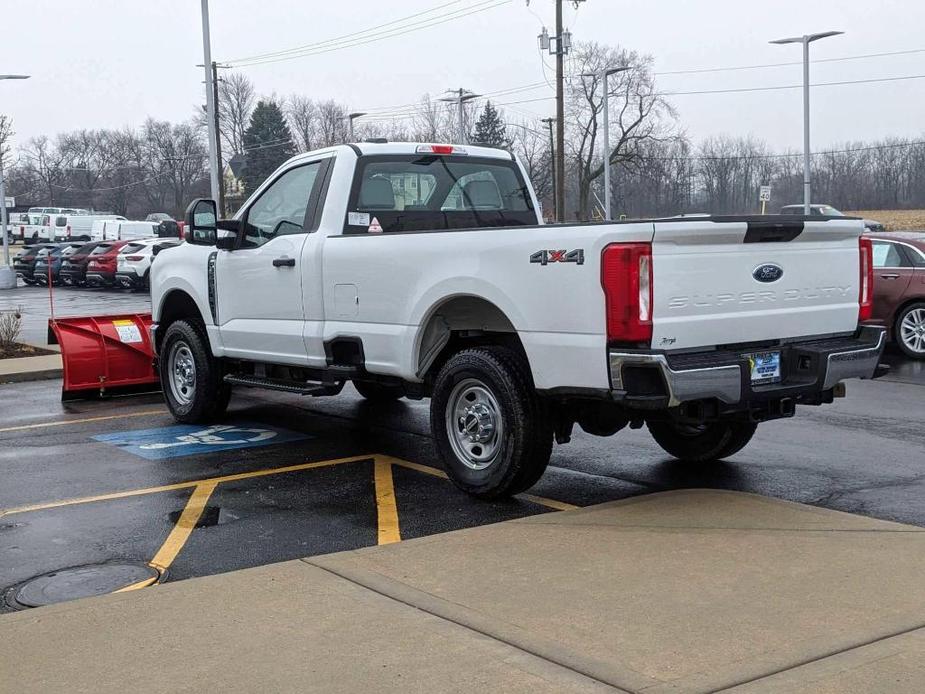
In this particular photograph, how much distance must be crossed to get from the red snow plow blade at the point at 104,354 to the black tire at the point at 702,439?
20.1 feet

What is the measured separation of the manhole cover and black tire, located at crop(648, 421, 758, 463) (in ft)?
12.3

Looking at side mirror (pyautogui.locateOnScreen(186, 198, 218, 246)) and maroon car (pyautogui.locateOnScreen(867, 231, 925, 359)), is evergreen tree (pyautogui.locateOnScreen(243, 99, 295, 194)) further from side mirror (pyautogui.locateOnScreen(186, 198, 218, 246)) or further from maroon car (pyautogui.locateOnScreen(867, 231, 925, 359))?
side mirror (pyautogui.locateOnScreen(186, 198, 218, 246))

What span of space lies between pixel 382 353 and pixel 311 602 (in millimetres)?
2945

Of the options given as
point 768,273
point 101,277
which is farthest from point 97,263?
point 768,273

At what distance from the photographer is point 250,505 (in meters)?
7.10

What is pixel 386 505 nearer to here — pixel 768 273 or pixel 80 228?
pixel 768 273

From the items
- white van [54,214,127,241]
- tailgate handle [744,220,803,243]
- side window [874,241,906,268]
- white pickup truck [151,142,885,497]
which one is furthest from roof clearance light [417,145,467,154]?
white van [54,214,127,241]

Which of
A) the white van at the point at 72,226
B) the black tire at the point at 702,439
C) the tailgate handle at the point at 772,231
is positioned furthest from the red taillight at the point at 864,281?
the white van at the point at 72,226

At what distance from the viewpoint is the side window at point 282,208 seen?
28.6ft

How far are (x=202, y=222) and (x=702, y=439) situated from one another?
14.9ft

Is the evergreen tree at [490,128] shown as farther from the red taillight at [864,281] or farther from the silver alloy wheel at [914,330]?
the red taillight at [864,281]

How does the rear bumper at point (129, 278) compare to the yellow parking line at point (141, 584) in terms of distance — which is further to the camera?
the rear bumper at point (129, 278)

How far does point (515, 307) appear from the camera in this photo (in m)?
6.50

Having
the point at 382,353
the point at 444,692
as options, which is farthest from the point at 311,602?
the point at 382,353
